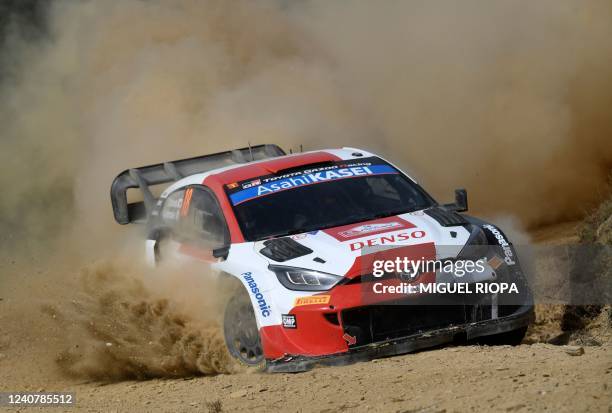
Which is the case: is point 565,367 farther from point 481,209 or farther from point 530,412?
point 481,209

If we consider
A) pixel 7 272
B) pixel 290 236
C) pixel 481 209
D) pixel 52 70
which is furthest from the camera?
pixel 52 70

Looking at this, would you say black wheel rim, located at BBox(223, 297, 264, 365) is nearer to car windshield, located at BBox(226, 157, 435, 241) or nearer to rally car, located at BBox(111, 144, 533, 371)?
rally car, located at BBox(111, 144, 533, 371)

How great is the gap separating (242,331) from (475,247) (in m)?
1.76

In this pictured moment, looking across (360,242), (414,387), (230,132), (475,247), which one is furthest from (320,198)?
(230,132)

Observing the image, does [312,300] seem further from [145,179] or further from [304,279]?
[145,179]

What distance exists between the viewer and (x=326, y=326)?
23.5 ft

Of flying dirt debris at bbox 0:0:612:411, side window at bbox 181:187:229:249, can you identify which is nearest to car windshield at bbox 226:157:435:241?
side window at bbox 181:187:229:249

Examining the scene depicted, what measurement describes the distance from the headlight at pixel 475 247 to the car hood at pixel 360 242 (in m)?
0.04

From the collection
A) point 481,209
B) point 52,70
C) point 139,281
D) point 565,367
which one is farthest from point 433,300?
point 52,70

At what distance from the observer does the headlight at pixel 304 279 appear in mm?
7291

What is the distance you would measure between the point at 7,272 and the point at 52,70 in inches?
188

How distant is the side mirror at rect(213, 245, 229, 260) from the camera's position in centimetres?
807

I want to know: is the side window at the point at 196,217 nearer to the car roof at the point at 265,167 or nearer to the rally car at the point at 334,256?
the rally car at the point at 334,256

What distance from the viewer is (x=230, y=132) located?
1357 cm
